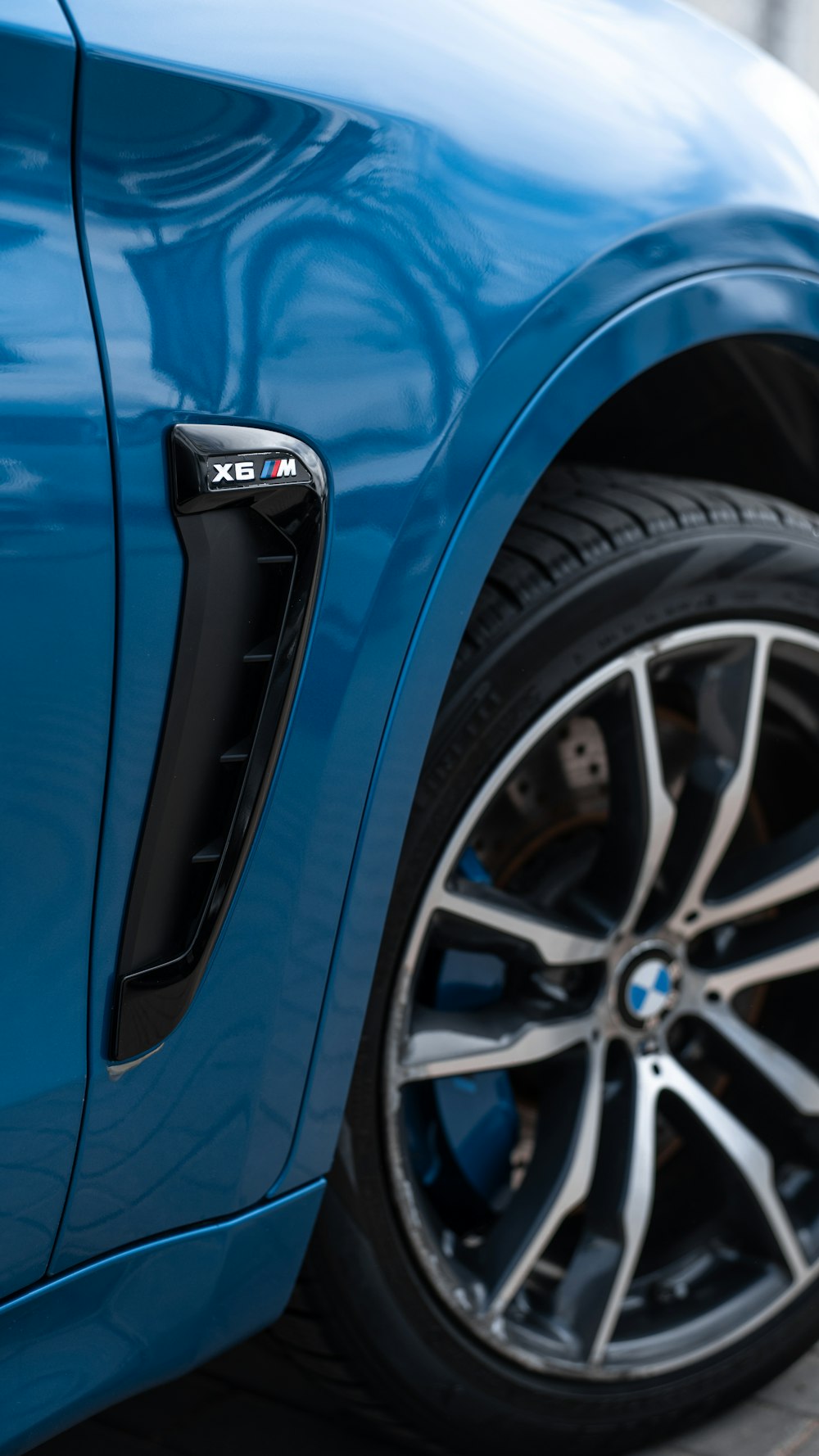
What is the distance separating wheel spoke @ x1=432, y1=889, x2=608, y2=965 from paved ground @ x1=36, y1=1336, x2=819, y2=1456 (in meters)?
0.58

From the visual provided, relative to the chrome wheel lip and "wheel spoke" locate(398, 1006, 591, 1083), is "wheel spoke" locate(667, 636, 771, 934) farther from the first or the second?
"wheel spoke" locate(398, 1006, 591, 1083)

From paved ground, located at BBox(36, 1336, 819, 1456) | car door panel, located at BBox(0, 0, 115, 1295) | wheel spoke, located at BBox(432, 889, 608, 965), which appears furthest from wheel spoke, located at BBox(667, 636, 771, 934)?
car door panel, located at BBox(0, 0, 115, 1295)

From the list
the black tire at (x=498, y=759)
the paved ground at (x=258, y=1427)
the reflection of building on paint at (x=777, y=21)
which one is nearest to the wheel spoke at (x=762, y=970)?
the black tire at (x=498, y=759)

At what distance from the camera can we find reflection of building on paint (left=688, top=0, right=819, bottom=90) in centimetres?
704

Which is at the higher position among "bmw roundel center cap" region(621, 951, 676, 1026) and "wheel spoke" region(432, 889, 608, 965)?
"wheel spoke" region(432, 889, 608, 965)

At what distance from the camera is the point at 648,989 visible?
1.45 metres

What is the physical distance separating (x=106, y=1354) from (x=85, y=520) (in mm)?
608

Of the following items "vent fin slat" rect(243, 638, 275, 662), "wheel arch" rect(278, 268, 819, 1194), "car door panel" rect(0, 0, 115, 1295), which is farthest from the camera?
"wheel arch" rect(278, 268, 819, 1194)

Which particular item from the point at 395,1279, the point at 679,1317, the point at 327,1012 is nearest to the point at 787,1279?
the point at 679,1317

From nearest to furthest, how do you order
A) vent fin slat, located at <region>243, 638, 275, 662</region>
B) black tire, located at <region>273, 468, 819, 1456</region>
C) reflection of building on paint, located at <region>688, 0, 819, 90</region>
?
vent fin slat, located at <region>243, 638, 275, 662</region> → black tire, located at <region>273, 468, 819, 1456</region> → reflection of building on paint, located at <region>688, 0, 819, 90</region>

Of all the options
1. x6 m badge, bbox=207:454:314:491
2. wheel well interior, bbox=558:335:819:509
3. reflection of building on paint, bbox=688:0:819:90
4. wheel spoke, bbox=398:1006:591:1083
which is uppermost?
reflection of building on paint, bbox=688:0:819:90

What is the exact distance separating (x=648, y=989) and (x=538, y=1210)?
0.24 meters

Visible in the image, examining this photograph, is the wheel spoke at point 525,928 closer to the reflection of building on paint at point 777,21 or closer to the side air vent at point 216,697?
the side air vent at point 216,697

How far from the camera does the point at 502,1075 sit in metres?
1.54
